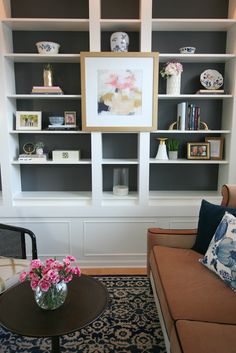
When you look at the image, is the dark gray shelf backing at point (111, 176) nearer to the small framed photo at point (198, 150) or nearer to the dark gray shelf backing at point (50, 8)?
the small framed photo at point (198, 150)

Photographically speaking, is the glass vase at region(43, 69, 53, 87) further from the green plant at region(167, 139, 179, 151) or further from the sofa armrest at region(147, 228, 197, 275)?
the sofa armrest at region(147, 228, 197, 275)

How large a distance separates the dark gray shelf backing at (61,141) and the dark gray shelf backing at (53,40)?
0.85m

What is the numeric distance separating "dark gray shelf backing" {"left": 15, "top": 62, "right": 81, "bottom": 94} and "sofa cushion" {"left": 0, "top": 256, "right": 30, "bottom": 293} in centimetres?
176

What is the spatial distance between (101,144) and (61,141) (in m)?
0.53

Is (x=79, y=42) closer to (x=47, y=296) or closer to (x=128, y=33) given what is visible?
(x=128, y=33)

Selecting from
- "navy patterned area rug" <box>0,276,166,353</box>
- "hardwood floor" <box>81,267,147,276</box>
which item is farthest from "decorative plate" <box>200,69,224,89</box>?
"navy patterned area rug" <box>0,276,166,353</box>

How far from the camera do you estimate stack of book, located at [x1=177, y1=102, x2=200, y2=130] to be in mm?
2818

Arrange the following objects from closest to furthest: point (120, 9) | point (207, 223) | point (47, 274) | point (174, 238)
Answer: point (47, 274), point (207, 223), point (174, 238), point (120, 9)

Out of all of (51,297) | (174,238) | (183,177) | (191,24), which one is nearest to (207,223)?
(174,238)

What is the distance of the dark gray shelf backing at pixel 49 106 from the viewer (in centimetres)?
300

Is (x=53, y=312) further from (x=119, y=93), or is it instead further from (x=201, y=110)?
(x=201, y=110)

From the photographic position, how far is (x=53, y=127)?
110 inches

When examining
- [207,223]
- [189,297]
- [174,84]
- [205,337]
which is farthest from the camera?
[174,84]

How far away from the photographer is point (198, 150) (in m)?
2.95
